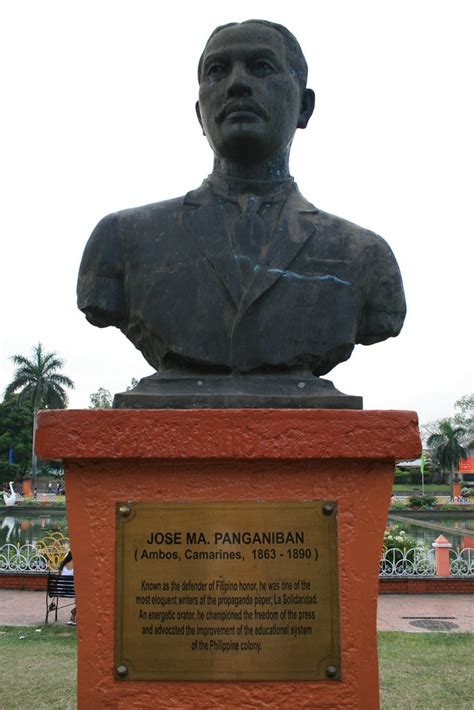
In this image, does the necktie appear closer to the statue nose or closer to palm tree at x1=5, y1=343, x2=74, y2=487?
the statue nose

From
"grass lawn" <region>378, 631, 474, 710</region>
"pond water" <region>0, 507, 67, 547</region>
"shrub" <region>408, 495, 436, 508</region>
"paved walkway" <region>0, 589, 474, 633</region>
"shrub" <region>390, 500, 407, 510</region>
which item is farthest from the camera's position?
"shrub" <region>408, 495, 436, 508</region>

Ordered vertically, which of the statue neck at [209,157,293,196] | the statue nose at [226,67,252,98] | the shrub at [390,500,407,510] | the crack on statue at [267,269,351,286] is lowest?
the shrub at [390,500,407,510]

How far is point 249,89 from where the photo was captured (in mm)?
2602

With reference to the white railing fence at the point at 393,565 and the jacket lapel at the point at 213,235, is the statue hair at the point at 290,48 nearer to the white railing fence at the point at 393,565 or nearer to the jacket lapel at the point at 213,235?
the jacket lapel at the point at 213,235

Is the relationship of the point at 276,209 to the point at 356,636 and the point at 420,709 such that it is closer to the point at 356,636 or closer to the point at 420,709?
the point at 356,636

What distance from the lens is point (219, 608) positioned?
7.15ft

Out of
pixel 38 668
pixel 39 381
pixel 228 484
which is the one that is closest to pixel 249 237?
pixel 228 484

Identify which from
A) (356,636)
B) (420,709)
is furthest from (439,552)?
(356,636)

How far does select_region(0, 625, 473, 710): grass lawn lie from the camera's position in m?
5.27

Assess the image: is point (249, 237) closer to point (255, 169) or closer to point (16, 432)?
point (255, 169)

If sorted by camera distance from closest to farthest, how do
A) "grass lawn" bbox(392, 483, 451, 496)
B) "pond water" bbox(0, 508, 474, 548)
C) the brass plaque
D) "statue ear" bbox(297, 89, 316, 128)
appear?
the brass plaque → "statue ear" bbox(297, 89, 316, 128) → "pond water" bbox(0, 508, 474, 548) → "grass lawn" bbox(392, 483, 451, 496)

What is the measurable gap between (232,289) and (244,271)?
92 mm

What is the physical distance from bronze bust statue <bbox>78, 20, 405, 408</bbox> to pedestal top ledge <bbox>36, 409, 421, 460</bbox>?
162 millimetres

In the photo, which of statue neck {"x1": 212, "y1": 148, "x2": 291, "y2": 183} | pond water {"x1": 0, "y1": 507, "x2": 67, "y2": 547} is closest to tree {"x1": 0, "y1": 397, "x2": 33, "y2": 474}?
pond water {"x1": 0, "y1": 507, "x2": 67, "y2": 547}
